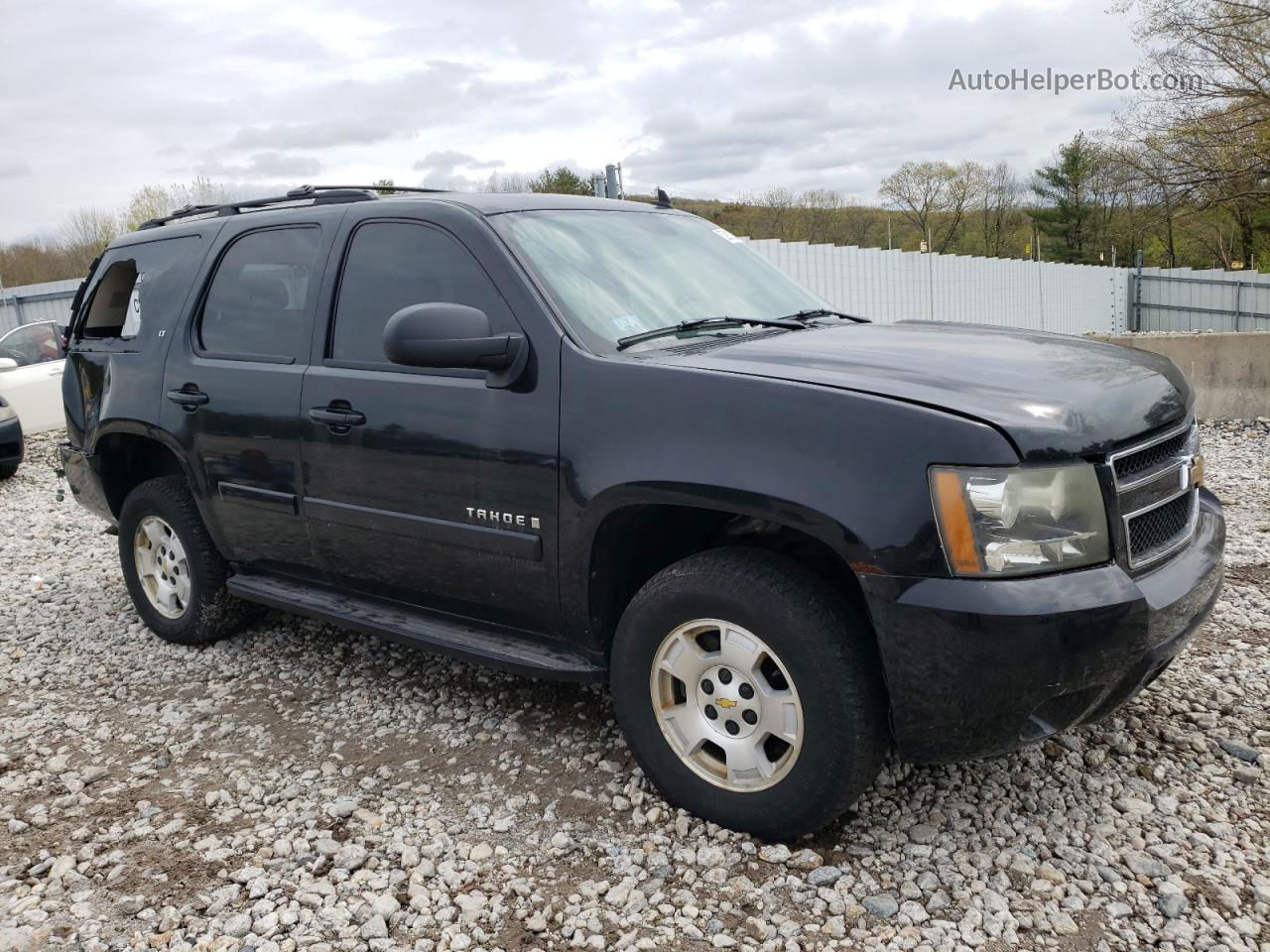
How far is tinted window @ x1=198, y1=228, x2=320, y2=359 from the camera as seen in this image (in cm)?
396

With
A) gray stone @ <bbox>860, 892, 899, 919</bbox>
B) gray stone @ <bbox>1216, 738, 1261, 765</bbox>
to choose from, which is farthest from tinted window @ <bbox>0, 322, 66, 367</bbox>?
gray stone @ <bbox>1216, 738, 1261, 765</bbox>

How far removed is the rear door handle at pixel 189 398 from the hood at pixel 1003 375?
2200 millimetres

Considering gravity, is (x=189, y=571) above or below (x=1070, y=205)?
below

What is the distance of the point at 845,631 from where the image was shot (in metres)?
2.63

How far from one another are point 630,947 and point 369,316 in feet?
7.69

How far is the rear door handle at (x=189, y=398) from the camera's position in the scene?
13.9ft

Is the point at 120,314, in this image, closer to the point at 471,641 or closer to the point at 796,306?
the point at 471,641

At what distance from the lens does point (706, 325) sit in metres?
3.43

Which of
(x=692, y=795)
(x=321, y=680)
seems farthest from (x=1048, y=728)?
(x=321, y=680)

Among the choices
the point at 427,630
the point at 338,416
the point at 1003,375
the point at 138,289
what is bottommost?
the point at 427,630

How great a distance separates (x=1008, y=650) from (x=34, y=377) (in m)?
12.4

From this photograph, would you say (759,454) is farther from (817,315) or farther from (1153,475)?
(817,315)

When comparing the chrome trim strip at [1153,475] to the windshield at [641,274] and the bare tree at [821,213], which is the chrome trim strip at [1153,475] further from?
the bare tree at [821,213]

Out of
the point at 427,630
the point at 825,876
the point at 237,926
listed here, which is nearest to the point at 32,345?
the point at 427,630
